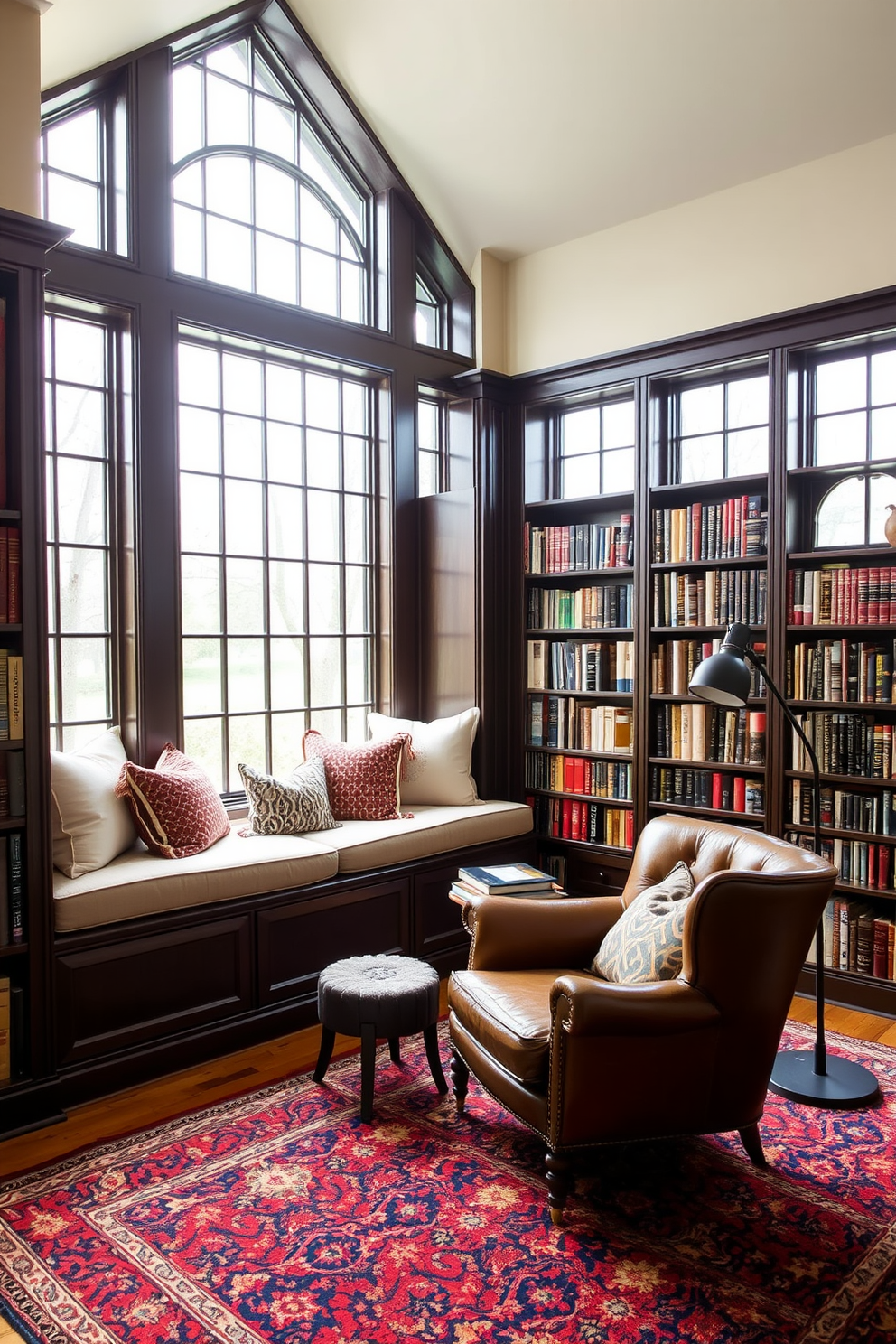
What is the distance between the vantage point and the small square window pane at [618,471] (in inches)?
187

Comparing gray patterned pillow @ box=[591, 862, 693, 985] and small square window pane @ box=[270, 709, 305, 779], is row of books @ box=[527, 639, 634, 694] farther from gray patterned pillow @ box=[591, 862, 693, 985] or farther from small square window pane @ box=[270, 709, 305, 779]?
gray patterned pillow @ box=[591, 862, 693, 985]

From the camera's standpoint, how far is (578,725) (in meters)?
4.82

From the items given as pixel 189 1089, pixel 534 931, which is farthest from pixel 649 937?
pixel 189 1089

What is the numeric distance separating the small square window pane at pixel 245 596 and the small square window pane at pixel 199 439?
1.41ft

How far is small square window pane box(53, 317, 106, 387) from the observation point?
370 cm

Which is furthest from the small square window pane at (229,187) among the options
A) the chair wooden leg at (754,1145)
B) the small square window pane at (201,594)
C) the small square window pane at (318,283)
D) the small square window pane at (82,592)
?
the chair wooden leg at (754,1145)

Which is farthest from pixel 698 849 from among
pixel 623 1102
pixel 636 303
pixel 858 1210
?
pixel 636 303

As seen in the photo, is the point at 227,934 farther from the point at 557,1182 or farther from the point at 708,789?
the point at 708,789

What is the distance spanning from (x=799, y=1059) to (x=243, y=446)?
3.32m

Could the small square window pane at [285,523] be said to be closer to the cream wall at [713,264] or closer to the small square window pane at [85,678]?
the small square window pane at [85,678]

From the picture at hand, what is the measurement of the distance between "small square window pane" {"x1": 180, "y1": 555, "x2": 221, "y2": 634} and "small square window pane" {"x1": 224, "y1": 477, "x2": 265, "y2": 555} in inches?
5.2

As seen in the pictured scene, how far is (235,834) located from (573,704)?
183cm

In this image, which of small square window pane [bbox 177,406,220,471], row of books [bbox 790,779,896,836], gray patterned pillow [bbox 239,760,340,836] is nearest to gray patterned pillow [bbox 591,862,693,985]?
row of books [bbox 790,779,896,836]

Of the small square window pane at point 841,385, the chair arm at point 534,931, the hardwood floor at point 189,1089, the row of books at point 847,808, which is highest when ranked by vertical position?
the small square window pane at point 841,385
